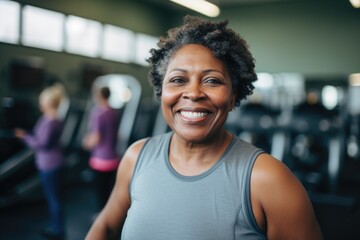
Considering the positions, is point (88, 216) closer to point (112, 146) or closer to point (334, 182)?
point (112, 146)

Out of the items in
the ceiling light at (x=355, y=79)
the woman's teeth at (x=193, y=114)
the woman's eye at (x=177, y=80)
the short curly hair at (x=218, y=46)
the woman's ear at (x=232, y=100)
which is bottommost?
the woman's teeth at (x=193, y=114)

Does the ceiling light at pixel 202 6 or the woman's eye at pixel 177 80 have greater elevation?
the ceiling light at pixel 202 6

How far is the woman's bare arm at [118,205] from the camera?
3.90 ft

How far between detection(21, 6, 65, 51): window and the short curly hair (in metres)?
5.13

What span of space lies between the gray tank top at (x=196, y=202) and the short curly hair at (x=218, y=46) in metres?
0.20

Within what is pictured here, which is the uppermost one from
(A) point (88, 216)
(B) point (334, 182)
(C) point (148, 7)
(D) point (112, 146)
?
(C) point (148, 7)

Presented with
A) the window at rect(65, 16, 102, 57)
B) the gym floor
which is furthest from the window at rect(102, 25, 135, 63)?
the gym floor

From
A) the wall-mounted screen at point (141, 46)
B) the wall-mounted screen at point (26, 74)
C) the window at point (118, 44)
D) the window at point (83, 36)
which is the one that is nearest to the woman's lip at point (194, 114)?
the wall-mounted screen at point (26, 74)

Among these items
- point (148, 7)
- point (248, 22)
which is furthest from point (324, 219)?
point (148, 7)

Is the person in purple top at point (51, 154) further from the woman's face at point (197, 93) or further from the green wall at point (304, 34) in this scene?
the green wall at point (304, 34)

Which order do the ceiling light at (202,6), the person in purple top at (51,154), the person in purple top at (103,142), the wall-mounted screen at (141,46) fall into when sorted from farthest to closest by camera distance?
1. the wall-mounted screen at (141,46)
2. the ceiling light at (202,6)
3. the person in purple top at (103,142)
4. the person in purple top at (51,154)

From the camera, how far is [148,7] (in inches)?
352

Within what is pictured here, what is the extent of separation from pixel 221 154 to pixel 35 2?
5.73 metres

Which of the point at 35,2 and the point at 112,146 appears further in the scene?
the point at 35,2
